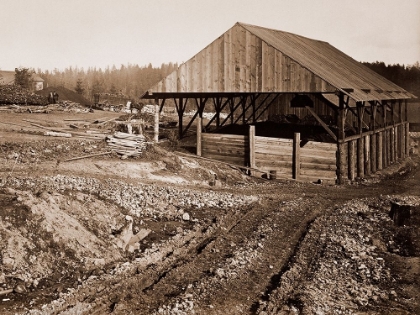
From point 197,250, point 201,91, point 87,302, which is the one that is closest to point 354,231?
point 197,250

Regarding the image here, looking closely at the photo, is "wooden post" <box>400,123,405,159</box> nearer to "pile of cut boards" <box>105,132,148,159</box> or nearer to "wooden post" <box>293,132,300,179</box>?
"wooden post" <box>293,132,300,179</box>

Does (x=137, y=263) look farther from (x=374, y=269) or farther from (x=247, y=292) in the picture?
(x=374, y=269)

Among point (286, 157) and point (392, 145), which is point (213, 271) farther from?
point (392, 145)

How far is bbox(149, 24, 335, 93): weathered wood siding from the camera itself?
20859 millimetres

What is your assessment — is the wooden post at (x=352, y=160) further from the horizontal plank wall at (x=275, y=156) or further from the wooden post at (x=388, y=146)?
the wooden post at (x=388, y=146)

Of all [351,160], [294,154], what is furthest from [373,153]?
[294,154]

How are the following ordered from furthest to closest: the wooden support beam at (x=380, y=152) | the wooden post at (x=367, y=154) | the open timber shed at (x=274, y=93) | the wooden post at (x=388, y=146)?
1. the wooden post at (x=388, y=146)
2. the wooden support beam at (x=380, y=152)
3. the wooden post at (x=367, y=154)
4. the open timber shed at (x=274, y=93)

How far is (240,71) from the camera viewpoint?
22375 millimetres

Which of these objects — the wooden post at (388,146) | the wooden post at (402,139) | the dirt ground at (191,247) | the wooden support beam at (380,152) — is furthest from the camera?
the wooden post at (402,139)

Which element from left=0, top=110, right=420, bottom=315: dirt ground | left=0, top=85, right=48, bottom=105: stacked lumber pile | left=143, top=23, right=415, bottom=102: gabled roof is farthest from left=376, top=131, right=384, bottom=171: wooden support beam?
left=0, top=85, right=48, bottom=105: stacked lumber pile

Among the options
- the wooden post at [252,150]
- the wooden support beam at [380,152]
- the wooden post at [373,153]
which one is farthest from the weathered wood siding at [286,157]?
the wooden support beam at [380,152]

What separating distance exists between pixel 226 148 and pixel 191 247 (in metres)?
11.5

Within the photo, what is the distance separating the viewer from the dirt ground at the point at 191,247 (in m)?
8.92

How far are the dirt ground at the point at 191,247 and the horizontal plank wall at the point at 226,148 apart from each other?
3.58 m
